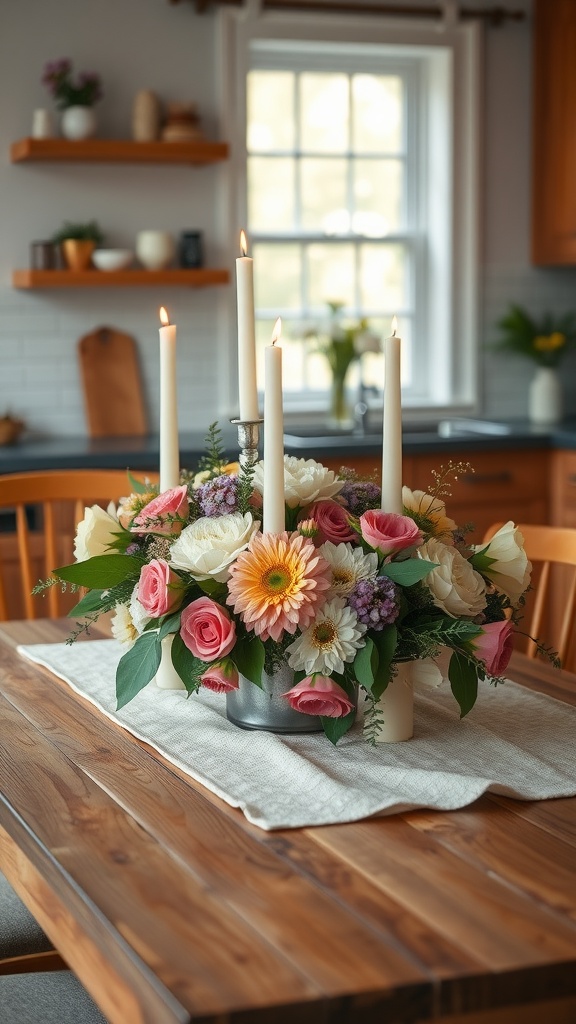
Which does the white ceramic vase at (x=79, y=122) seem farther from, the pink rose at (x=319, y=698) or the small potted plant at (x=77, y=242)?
the pink rose at (x=319, y=698)

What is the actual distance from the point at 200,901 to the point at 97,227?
11.1 feet

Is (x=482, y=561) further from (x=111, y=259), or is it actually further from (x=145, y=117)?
(x=145, y=117)

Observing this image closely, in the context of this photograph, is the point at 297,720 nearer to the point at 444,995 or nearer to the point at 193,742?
the point at 193,742


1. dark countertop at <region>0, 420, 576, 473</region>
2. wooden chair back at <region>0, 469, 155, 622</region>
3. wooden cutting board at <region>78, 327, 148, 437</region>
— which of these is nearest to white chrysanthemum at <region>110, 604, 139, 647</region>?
wooden chair back at <region>0, 469, 155, 622</region>

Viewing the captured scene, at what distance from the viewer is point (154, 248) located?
13.4 ft

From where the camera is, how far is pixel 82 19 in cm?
404

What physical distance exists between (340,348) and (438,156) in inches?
34.3

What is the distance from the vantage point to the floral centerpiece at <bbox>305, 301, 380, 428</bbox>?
4211mm

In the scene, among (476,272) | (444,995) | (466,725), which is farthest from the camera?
(476,272)

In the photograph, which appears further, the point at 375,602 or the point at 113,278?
the point at 113,278

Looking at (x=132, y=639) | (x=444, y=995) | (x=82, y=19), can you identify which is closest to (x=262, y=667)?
(x=132, y=639)

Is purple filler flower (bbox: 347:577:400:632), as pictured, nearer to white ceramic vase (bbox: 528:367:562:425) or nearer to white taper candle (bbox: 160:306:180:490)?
white taper candle (bbox: 160:306:180:490)

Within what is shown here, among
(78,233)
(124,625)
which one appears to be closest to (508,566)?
(124,625)

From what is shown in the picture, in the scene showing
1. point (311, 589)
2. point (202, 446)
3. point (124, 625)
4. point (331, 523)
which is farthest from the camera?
point (202, 446)
